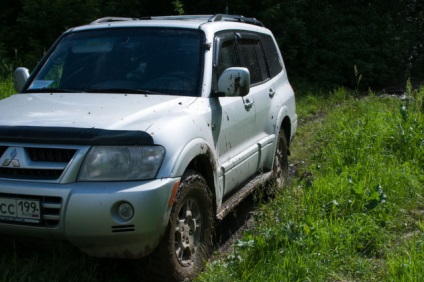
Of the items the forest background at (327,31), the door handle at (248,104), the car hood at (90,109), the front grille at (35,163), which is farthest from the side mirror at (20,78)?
the forest background at (327,31)

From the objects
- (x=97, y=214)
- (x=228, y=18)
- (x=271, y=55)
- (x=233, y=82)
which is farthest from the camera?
(x=271, y=55)

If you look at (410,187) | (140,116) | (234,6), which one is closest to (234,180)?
(140,116)

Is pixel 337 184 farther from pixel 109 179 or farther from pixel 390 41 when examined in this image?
pixel 390 41

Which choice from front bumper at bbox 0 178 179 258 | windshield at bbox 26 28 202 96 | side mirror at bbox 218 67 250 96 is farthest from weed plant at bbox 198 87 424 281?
windshield at bbox 26 28 202 96

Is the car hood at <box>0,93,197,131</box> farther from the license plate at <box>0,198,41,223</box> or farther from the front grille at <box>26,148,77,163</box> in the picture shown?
the license plate at <box>0,198,41,223</box>

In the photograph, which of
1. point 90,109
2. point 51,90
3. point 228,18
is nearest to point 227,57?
point 228,18

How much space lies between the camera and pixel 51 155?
11.6ft

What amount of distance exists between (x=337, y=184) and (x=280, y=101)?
1.11 metres

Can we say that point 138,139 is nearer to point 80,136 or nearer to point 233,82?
point 80,136

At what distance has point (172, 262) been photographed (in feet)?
12.2

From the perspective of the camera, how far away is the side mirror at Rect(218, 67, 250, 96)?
4488 mm

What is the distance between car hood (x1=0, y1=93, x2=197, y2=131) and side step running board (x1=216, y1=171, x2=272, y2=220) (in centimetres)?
85

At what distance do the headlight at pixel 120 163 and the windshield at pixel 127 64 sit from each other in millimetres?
1017

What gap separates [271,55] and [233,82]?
218 centimetres
